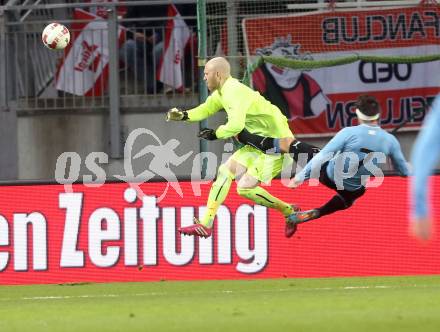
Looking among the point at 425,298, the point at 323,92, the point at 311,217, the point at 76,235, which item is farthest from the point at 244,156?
the point at 323,92

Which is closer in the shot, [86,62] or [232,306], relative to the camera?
[232,306]

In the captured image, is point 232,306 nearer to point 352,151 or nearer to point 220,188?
point 352,151

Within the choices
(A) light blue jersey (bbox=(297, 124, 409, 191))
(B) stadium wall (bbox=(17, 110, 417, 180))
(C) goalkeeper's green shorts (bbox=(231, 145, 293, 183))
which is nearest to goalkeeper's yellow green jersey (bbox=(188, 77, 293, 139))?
(C) goalkeeper's green shorts (bbox=(231, 145, 293, 183))

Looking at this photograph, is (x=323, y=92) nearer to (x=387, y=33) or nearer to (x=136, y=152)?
(x=387, y=33)

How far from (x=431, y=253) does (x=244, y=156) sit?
8.67 feet

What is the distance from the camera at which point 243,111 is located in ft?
47.0

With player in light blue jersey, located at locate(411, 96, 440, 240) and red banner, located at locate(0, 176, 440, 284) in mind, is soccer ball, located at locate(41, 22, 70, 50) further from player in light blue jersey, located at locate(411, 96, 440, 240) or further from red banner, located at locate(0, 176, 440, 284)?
player in light blue jersey, located at locate(411, 96, 440, 240)

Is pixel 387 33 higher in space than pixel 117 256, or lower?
higher

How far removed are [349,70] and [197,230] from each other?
575cm

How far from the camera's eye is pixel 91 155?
18.9 meters

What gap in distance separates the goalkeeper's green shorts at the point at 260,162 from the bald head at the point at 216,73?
787 millimetres

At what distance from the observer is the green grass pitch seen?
10.2 metres

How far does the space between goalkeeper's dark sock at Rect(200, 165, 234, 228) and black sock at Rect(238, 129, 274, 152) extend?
47 cm

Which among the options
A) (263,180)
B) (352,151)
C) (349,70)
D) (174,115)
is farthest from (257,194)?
(349,70)
